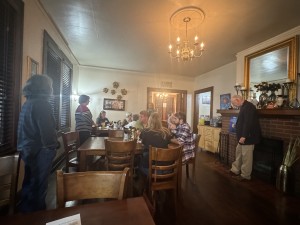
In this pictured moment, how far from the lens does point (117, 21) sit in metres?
2.87

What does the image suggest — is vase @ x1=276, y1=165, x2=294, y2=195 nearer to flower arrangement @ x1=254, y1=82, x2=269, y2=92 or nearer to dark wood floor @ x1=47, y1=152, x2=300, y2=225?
dark wood floor @ x1=47, y1=152, x2=300, y2=225

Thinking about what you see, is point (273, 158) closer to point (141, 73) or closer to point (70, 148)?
point (70, 148)

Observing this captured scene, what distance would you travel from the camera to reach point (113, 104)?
6.09 m

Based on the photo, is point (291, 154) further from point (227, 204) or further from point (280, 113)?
point (227, 204)

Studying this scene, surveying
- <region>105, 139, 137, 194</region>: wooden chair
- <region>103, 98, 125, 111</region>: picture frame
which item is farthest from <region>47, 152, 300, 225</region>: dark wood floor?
<region>103, 98, 125, 111</region>: picture frame

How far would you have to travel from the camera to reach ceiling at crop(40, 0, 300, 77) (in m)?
2.37

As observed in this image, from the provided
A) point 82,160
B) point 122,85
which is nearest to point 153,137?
point 82,160

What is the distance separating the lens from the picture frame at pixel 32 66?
2.29 metres

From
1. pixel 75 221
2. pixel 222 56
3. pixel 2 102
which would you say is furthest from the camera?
pixel 222 56

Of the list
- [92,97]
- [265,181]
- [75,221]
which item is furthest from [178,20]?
[92,97]

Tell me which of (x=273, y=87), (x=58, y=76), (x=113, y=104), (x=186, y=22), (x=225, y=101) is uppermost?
(x=186, y=22)

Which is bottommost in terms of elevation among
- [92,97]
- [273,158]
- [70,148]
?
[273,158]

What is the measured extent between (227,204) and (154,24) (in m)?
3.11

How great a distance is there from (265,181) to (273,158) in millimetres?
472
